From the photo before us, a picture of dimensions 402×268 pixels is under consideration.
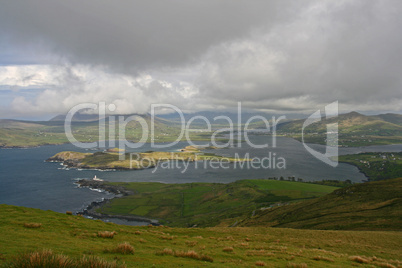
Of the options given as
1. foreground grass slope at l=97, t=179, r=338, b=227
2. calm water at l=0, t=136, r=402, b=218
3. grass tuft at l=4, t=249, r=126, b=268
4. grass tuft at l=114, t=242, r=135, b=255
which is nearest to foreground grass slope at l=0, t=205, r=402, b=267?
grass tuft at l=114, t=242, r=135, b=255

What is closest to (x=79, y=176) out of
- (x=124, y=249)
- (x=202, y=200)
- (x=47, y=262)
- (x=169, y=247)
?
(x=202, y=200)

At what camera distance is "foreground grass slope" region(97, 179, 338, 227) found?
9225cm

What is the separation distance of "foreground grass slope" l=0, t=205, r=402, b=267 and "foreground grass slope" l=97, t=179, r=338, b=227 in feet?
198

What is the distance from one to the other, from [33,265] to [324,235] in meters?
33.0

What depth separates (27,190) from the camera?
445 ft

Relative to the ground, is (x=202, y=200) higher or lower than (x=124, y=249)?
lower

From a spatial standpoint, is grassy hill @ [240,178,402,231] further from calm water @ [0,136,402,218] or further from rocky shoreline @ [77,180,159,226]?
calm water @ [0,136,402,218]

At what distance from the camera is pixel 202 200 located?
372ft

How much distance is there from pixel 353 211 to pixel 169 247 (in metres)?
43.3

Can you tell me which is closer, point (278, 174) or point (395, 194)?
point (395, 194)

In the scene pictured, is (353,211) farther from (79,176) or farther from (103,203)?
(79,176)

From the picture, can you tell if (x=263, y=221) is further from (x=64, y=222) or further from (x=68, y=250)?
(x=68, y=250)

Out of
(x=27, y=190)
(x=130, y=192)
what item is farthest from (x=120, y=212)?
(x=27, y=190)

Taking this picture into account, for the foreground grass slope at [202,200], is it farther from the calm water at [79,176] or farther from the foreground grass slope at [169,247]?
the foreground grass slope at [169,247]
